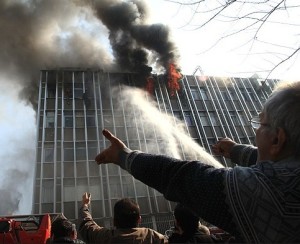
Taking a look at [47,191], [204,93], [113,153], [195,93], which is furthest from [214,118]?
[113,153]

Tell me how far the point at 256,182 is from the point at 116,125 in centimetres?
2227

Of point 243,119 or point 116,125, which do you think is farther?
point 243,119

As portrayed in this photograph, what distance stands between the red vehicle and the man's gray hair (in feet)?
26.6

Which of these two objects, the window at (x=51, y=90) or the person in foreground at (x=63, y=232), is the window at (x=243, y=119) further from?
the person in foreground at (x=63, y=232)

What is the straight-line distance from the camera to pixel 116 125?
76.1 feet

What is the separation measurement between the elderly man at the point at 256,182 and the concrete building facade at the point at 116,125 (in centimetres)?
1833

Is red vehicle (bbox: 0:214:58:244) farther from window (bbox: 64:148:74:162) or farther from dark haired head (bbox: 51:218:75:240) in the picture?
window (bbox: 64:148:74:162)

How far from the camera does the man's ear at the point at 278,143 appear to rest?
1271 millimetres

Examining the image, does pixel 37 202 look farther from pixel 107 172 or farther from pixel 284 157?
pixel 284 157

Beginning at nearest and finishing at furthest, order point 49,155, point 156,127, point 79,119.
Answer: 1. point 49,155
2. point 79,119
3. point 156,127

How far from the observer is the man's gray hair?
1.25 metres

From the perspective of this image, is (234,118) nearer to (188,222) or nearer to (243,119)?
(243,119)

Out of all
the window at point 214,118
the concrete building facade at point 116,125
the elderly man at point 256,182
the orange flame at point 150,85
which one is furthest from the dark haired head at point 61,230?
the orange flame at point 150,85

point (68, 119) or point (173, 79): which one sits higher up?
point (173, 79)
